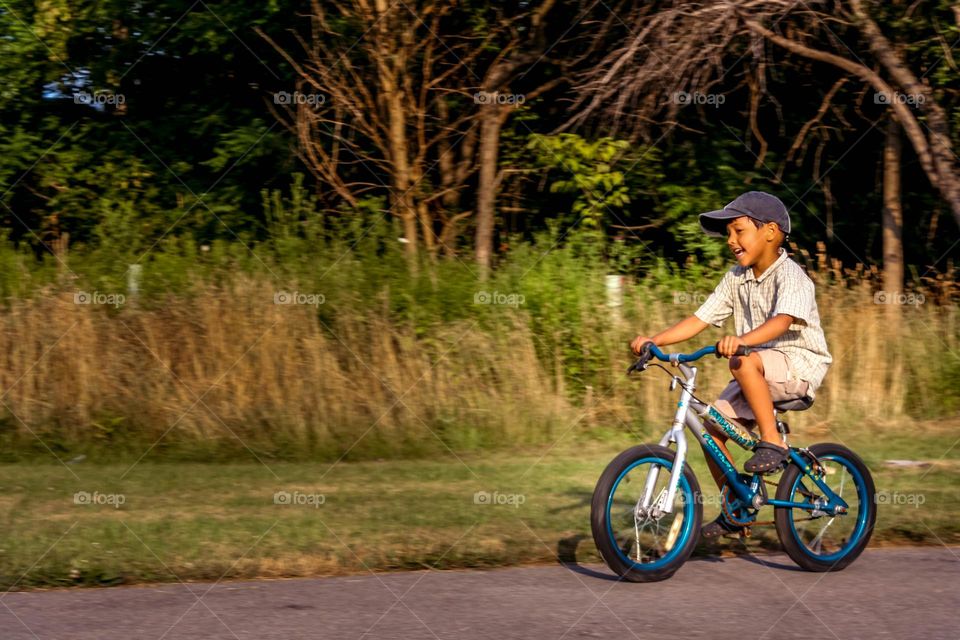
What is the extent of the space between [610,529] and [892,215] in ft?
32.7

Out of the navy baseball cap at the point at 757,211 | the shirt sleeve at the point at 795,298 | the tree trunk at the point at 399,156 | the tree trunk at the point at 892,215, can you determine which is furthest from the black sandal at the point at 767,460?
the tree trunk at the point at 892,215

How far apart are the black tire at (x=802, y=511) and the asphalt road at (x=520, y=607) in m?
0.09

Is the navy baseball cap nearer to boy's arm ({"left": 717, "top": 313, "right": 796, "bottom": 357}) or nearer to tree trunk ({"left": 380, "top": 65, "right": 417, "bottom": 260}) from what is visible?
boy's arm ({"left": 717, "top": 313, "right": 796, "bottom": 357})

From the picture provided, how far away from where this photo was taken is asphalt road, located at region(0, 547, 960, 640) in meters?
4.94

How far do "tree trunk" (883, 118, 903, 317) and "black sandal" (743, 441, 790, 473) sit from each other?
8.78 m

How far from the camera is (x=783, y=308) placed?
597 cm

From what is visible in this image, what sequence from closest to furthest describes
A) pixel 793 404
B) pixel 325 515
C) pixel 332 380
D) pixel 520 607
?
pixel 520 607 → pixel 793 404 → pixel 325 515 → pixel 332 380

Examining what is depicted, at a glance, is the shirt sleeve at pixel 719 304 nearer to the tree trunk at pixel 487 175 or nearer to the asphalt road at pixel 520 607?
the asphalt road at pixel 520 607

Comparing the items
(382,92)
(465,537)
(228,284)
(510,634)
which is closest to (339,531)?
(465,537)

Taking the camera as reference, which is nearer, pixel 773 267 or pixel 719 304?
pixel 773 267

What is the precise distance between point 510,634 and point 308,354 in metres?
6.22

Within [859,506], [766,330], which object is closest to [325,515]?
[766,330]

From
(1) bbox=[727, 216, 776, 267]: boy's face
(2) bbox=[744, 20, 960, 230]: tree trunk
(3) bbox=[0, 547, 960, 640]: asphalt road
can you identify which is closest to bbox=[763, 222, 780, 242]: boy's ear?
(1) bbox=[727, 216, 776, 267]: boy's face

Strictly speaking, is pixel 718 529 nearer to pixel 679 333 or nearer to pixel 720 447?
pixel 720 447
